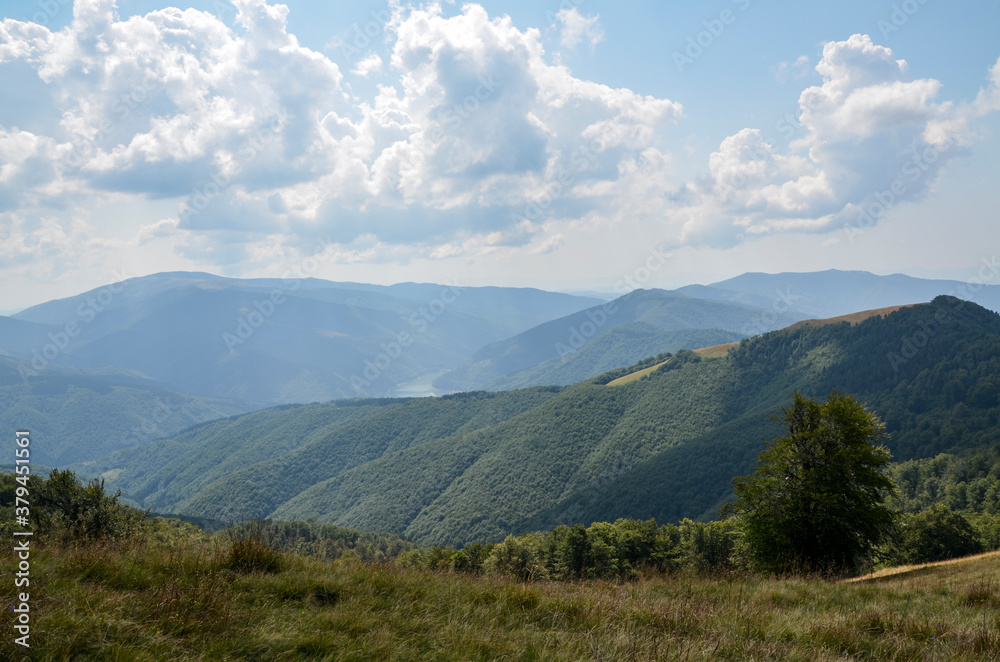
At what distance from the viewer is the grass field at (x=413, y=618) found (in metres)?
4.01

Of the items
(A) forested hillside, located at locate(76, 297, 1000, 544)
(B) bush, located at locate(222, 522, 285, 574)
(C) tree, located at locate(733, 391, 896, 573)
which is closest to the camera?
(B) bush, located at locate(222, 522, 285, 574)

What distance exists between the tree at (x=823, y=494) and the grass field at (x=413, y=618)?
1406cm

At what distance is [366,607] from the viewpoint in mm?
5195

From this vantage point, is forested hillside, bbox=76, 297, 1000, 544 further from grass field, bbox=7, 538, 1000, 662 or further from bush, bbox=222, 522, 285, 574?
bush, bbox=222, 522, 285, 574

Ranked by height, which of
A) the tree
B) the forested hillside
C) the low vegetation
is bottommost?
the forested hillside

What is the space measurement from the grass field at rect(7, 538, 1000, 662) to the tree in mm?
14064

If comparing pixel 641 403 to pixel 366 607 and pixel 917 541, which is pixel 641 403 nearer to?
pixel 917 541

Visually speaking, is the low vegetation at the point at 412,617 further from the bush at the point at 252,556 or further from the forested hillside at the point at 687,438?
the forested hillside at the point at 687,438

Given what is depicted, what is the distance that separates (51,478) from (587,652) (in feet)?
73.7

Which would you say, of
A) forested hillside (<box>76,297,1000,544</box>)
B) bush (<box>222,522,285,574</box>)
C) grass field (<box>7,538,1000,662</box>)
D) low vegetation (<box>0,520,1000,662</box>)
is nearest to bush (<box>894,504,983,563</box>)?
low vegetation (<box>0,520,1000,662</box>)

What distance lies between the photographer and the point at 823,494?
18891 millimetres

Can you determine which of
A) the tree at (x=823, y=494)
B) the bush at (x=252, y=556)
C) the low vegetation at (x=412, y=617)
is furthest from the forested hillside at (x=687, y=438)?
the bush at (x=252, y=556)

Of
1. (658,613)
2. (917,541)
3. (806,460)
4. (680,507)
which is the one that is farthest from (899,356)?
(658,613)

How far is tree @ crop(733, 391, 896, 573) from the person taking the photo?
19.3 meters
